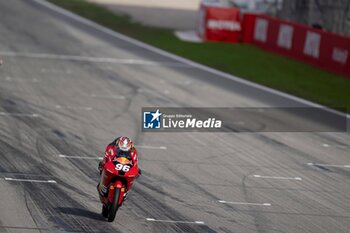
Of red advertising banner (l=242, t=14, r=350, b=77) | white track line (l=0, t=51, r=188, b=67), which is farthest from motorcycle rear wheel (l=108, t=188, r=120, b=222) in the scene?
→ red advertising banner (l=242, t=14, r=350, b=77)

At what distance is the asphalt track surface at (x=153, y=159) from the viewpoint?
13969 mm

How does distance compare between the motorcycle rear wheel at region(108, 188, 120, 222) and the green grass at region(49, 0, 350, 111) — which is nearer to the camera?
the motorcycle rear wheel at region(108, 188, 120, 222)

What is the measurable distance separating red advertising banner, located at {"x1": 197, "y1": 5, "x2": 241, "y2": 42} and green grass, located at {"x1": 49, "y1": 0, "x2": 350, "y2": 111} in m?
0.90

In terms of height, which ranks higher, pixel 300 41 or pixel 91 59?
pixel 300 41

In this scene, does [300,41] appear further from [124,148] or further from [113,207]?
[113,207]

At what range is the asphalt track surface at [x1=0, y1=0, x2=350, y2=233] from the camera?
1397cm

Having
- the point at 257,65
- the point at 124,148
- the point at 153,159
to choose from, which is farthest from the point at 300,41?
the point at 124,148

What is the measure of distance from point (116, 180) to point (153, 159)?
5187 mm

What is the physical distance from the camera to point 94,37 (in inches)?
1503

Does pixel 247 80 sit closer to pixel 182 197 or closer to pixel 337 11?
pixel 337 11

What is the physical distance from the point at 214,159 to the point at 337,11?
71.3ft

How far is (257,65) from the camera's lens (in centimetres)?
3384

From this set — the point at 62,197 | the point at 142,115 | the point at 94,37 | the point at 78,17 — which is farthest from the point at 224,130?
the point at 78,17

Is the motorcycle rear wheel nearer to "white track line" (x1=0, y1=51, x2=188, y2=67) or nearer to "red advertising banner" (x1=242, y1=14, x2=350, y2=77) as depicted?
"white track line" (x1=0, y1=51, x2=188, y2=67)
